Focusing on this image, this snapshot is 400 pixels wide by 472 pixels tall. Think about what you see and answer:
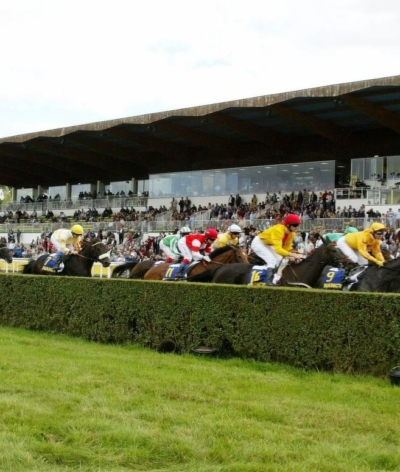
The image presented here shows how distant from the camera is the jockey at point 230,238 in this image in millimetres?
13516

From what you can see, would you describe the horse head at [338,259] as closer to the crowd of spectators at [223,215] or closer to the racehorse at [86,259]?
the racehorse at [86,259]

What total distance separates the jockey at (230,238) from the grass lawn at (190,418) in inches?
217

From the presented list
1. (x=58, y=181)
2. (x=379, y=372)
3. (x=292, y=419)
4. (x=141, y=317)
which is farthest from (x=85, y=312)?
(x=58, y=181)

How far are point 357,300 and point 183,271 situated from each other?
18.5ft

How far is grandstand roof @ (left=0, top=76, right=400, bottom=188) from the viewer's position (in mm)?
25375

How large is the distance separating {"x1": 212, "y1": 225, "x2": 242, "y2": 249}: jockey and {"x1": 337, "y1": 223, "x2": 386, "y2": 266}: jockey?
2.72 m

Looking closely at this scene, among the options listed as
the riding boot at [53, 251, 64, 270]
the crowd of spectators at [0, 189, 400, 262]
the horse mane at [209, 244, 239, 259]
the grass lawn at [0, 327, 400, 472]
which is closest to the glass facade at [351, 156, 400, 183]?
the crowd of spectators at [0, 189, 400, 262]

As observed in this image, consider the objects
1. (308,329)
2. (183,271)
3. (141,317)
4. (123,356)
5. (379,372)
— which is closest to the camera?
(379,372)

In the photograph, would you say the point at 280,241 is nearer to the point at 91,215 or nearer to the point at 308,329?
the point at 308,329

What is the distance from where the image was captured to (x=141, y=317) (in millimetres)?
9789

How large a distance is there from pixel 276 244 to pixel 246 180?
806 inches

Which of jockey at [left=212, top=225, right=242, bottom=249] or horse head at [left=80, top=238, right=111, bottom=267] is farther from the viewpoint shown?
horse head at [left=80, top=238, right=111, bottom=267]

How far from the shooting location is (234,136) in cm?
3259

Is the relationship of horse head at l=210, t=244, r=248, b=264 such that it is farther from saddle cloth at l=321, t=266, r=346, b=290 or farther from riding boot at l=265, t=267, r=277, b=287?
saddle cloth at l=321, t=266, r=346, b=290
